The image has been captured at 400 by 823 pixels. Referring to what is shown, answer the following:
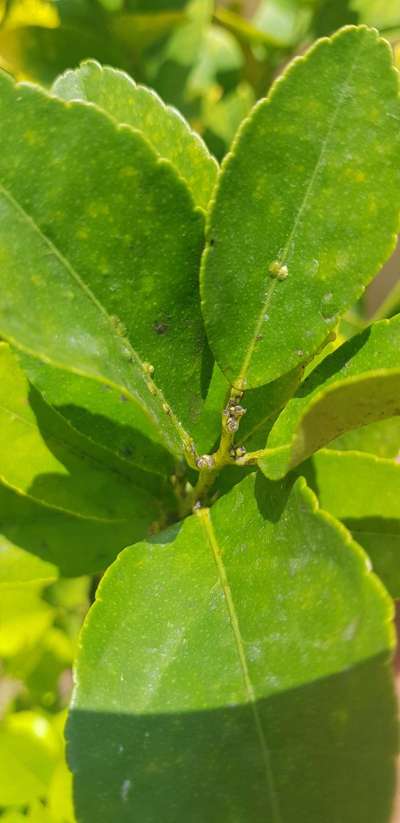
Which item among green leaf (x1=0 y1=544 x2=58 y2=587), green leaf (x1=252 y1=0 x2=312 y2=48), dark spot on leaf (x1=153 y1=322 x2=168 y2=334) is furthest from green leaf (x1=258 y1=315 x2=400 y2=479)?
green leaf (x1=252 y1=0 x2=312 y2=48)

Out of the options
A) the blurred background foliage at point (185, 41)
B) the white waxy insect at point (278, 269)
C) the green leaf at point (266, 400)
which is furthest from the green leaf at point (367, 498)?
the blurred background foliage at point (185, 41)

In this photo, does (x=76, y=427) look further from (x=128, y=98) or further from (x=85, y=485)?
(x=128, y=98)

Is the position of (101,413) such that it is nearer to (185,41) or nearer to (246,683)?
(246,683)

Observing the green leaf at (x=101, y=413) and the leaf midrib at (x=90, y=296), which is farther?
the green leaf at (x=101, y=413)

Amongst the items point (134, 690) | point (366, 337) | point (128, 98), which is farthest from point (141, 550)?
point (128, 98)

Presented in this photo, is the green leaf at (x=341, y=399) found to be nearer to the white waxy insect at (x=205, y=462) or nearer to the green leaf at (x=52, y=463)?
the white waxy insect at (x=205, y=462)

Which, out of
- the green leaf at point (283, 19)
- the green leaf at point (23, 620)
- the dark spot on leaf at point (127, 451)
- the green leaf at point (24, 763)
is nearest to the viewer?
the dark spot on leaf at point (127, 451)
